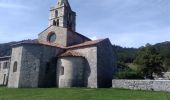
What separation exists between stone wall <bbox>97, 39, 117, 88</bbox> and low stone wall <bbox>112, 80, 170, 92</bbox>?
2.36 meters

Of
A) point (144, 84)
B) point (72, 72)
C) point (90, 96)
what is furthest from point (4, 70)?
point (90, 96)

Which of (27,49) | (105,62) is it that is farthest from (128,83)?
(27,49)

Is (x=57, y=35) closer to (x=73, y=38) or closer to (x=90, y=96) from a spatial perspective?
(x=73, y=38)

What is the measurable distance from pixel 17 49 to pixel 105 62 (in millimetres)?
11724

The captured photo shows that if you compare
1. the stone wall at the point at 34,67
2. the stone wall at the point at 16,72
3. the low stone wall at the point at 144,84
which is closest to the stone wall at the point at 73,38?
the stone wall at the point at 34,67

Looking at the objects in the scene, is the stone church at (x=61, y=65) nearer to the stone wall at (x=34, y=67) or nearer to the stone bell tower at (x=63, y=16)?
the stone wall at (x=34, y=67)

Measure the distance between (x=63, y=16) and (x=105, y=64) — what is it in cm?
1179

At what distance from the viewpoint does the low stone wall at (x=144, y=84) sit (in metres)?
26.1

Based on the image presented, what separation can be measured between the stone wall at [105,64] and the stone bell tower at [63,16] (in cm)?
907

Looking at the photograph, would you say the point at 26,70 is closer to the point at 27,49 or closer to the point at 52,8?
the point at 27,49

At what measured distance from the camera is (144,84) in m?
27.8

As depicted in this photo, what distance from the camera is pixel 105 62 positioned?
111 feet

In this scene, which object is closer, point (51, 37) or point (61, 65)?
point (61, 65)

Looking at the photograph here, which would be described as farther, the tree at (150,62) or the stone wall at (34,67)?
the tree at (150,62)
